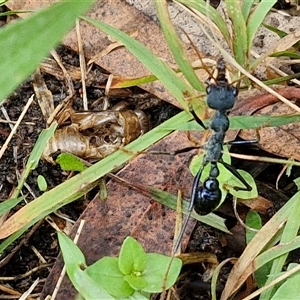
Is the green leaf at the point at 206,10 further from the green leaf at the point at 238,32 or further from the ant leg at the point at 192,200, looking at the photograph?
the ant leg at the point at 192,200

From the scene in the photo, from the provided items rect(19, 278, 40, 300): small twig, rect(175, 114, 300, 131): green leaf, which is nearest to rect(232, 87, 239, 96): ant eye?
rect(175, 114, 300, 131): green leaf

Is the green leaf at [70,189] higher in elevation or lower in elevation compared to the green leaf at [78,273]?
higher

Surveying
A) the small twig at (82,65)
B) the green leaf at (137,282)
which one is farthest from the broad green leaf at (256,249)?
the small twig at (82,65)

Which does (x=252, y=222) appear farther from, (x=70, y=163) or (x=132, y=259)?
(x=70, y=163)

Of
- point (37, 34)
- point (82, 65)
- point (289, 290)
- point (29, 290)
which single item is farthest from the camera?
point (82, 65)

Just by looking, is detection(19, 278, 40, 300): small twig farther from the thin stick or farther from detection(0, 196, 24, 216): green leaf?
the thin stick

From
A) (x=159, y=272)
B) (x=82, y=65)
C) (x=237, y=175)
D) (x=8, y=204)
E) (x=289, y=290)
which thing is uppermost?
(x=82, y=65)

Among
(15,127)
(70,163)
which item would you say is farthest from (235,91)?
(15,127)
